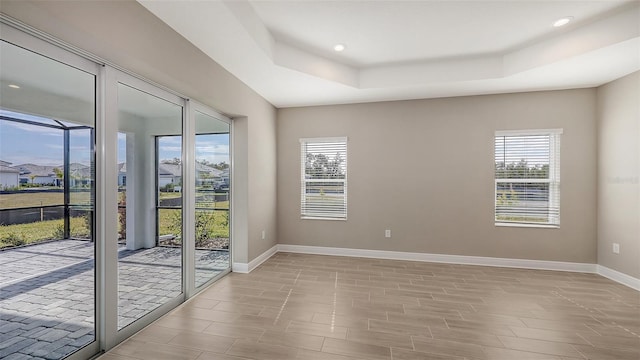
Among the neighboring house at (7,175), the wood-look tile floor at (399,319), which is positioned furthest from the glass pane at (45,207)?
the wood-look tile floor at (399,319)

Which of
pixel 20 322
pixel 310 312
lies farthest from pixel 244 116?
pixel 20 322

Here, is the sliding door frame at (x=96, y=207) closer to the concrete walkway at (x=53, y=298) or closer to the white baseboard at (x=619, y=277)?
the concrete walkway at (x=53, y=298)

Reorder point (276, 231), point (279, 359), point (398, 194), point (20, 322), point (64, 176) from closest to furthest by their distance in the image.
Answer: point (20, 322) < point (64, 176) < point (279, 359) < point (398, 194) < point (276, 231)

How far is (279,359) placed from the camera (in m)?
2.14

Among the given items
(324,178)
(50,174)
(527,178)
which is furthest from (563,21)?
(50,174)

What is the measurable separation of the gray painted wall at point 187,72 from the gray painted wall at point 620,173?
504 centimetres

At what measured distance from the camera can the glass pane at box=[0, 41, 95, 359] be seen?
170 centimetres

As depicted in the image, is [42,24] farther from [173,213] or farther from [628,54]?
[628,54]

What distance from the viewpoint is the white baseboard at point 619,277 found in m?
3.54

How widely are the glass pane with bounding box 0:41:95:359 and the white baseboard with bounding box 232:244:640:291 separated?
2.23 meters

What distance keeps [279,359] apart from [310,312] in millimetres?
775

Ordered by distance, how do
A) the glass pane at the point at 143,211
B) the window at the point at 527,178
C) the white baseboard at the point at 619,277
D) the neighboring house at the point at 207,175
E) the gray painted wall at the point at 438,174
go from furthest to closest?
the window at the point at 527,178
the gray painted wall at the point at 438,174
the white baseboard at the point at 619,277
the neighboring house at the point at 207,175
the glass pane at the point at 143,211

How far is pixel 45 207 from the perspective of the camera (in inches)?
75.2

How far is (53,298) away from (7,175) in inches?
36.2
